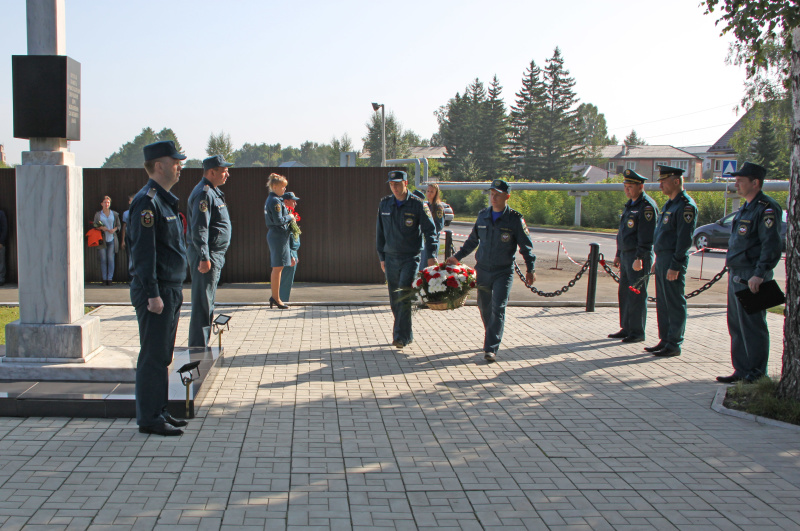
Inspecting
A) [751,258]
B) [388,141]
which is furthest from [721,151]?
[751,258]

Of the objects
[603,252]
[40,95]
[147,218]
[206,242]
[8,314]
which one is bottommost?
[8,314]

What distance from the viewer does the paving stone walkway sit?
3979 mm

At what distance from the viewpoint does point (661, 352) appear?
26.9 feet

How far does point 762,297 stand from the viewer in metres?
6.58

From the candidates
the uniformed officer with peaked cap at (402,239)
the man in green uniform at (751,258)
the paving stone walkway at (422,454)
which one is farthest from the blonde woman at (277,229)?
the man in green uniform at (751,258)

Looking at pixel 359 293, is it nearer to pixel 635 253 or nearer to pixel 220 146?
pixel 635 253

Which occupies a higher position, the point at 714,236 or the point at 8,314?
the point at 714,236

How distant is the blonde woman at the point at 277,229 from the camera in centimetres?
1054

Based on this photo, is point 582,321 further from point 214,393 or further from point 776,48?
point 776,48

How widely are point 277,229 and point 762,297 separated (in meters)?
6.69

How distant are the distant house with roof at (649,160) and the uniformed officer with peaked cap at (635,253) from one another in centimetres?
10601

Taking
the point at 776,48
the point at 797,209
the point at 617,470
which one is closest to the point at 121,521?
the point at 617,470

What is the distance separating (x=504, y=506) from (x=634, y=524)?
0.72 metres

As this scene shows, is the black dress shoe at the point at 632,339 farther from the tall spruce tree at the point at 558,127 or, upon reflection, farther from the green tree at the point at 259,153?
the green tree at the point at 259,153
